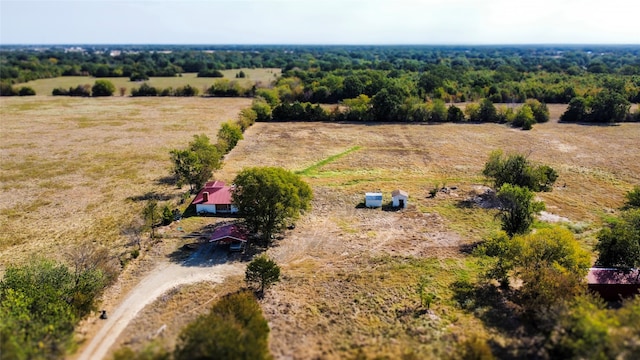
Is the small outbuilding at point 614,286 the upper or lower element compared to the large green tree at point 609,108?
lower

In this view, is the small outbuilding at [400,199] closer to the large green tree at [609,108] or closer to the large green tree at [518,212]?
the large green tree at [518,212]

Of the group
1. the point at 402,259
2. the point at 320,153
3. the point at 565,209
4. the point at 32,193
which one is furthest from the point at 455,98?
the point at 32,193

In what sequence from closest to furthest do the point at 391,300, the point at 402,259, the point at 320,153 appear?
the point at 391,300
the point at 402,259
the point at 320,153

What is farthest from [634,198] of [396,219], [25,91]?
Answer: [25,91]

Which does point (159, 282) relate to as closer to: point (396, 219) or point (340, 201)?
point (340, 201)

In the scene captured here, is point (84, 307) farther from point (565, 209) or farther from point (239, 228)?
point (565, 209)

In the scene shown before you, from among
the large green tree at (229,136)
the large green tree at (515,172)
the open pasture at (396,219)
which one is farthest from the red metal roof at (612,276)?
the large green tree at (229,136)
